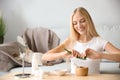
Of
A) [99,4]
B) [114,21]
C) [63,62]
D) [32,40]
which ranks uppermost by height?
[99,4]

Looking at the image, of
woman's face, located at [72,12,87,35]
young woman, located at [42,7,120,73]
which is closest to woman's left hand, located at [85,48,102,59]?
young woman, located at [42,7,120,73]

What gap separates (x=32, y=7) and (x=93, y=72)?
6.74ft

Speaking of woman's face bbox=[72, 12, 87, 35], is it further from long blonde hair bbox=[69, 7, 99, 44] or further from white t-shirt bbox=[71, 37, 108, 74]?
white t-shirt bbox=[71, 37, 108, 74]

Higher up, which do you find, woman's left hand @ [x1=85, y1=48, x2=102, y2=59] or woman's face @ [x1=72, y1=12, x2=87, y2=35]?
woman's face @ [x1=72, y1=12, x2=87, y2=35]

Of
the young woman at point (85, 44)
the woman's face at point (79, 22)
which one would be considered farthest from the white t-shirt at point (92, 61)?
the woman's face at point (79, 22)

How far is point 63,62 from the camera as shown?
3090 millimetres

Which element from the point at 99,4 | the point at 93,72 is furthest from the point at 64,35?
the point at 93,72

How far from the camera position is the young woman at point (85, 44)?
1.90 metres

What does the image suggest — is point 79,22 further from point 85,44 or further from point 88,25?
point 85,44

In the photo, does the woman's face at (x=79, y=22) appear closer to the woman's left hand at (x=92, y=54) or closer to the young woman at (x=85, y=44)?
the young woman at (x=85, y=44)

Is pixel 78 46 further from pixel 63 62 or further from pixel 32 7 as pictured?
pixel 32 7

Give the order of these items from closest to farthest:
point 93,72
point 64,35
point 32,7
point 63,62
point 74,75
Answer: point 74,75
point 93,72
point 63,62
point 64,35
point 32,7

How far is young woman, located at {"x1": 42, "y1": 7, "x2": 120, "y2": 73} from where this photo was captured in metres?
1.90

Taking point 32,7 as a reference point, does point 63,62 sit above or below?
below
